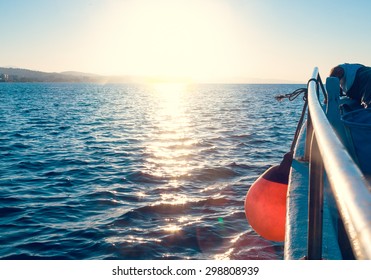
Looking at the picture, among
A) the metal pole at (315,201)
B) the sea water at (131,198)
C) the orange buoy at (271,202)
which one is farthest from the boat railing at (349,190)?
the sea water at (131,198)

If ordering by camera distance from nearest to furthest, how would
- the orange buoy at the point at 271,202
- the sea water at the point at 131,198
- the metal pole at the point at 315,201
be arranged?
the metal pole at the point at 315,201 < the orange buoy at the point at 271,202 < the sea water at the point at 131,198

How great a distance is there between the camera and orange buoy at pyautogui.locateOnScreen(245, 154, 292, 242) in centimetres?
425

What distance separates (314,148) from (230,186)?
8.43 m

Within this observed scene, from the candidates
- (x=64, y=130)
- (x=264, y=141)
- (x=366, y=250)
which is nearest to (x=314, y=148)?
(x=366, y=250)

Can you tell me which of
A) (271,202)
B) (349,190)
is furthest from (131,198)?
(349,190)

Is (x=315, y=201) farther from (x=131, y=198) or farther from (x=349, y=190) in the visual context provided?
(x=131, y=198)

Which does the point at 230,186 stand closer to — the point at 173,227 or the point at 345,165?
the point at 173,227

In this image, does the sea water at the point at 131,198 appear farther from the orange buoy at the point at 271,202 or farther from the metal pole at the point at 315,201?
the metal pole at the point at 315,201

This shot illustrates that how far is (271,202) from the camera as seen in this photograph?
169 inches

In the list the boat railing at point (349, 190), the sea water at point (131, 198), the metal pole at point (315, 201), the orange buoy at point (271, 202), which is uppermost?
the boat railing at point (349, 190)

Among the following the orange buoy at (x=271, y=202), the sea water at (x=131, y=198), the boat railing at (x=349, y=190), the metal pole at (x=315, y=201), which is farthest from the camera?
the sea water at (x=131, y=198)

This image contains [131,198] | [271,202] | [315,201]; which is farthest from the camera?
[131,198]

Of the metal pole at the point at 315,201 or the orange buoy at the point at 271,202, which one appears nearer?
the metal pole at the point at 315,201

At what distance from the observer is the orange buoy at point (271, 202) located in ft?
14.0
